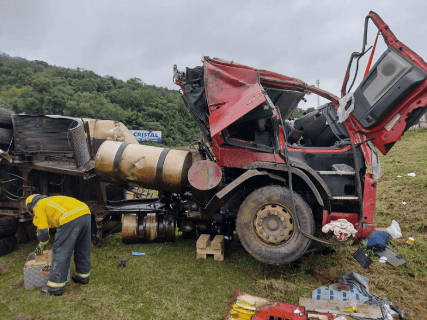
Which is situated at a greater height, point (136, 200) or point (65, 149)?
point (65, 149)

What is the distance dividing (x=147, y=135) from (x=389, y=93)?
18462 millimetres

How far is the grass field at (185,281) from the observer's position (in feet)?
10.3

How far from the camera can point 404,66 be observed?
11.1ft

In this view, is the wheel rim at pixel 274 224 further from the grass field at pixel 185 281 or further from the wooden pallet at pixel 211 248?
the wooden pallet at pixel 211 248

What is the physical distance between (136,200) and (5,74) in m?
28.1

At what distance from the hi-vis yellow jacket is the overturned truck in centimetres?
86

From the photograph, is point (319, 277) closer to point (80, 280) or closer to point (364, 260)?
point (364, 260)

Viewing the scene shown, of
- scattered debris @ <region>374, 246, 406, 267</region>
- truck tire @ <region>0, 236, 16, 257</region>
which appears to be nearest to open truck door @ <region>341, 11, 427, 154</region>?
scattered debris @ <region>374, 246, 406, 267</region>

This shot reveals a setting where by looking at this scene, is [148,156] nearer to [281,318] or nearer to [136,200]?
[136,200]

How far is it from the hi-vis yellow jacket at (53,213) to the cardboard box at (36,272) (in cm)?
43

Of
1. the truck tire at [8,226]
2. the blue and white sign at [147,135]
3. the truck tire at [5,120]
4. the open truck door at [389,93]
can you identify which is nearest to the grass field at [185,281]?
the truck tire at [8,226]

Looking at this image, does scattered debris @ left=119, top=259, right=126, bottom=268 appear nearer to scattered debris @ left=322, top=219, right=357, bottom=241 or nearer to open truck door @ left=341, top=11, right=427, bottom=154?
scattered debris @ left=322, top=219, right=357, bottom=241

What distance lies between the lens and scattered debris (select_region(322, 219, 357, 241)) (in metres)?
3.51

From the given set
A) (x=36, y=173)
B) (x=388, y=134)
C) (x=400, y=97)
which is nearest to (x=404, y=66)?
(x=400, y=97)
